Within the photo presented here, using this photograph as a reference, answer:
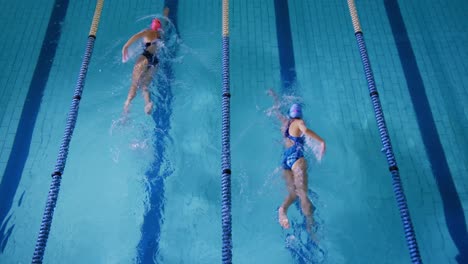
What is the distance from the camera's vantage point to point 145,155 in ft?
14.2

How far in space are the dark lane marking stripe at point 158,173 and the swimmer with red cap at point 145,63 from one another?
181mm

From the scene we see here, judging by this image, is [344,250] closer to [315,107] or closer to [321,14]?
[315,107]

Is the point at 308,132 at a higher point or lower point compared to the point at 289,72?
lower

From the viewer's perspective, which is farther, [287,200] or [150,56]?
[150,56]

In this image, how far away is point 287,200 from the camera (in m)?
3.70

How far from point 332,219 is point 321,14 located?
275 cm

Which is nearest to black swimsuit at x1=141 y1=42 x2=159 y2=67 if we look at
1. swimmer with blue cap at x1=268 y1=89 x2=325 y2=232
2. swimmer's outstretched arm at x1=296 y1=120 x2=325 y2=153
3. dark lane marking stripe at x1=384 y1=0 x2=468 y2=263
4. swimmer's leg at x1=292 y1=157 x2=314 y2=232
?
swimmer with blue cap at x1=268 y1=89 x2=325 y2=232

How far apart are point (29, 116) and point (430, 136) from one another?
4167 millimetres

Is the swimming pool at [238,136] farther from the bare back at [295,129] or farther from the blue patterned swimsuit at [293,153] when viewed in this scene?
the bare back at [295,129]

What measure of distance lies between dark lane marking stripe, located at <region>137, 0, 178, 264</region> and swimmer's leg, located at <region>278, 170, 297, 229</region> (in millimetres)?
1101

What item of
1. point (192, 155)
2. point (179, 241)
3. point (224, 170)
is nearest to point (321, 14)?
point (192, 155)

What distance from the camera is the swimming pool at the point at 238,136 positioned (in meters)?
3.86

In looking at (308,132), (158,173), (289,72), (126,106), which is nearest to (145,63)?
(126,106)

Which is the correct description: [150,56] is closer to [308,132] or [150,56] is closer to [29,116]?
[29,116]
